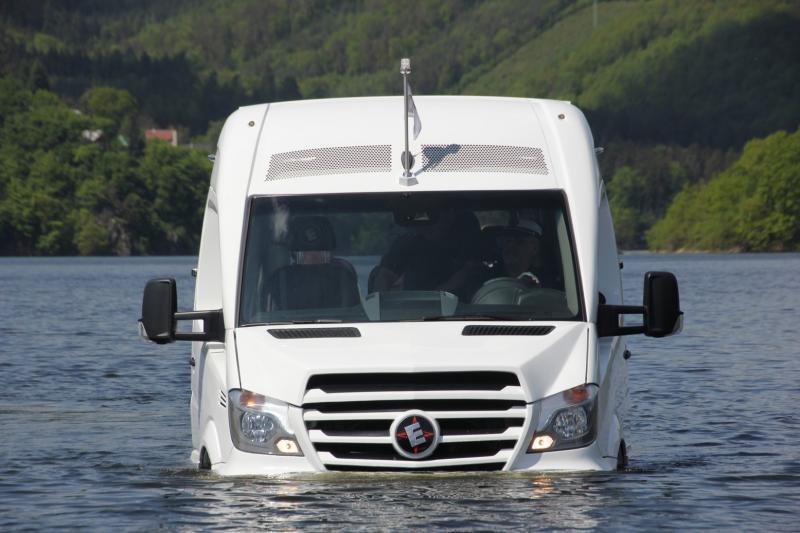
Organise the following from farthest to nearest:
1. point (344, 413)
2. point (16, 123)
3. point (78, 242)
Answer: point (16, 123) → point (78, 242) → point (344, 413)

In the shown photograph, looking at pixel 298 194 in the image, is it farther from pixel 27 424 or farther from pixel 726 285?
pixel 726 285

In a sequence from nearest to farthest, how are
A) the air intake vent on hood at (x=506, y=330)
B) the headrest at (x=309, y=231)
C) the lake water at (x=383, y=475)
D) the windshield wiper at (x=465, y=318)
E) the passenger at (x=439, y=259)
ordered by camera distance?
the air intake vent on hood at (x=506, y=330) → the lake water at (x=383, y=475) → the windshield wiper at (x=465, y=318) → the passenger at (x=439, y=259) → the headrest at (x=309, y=231)

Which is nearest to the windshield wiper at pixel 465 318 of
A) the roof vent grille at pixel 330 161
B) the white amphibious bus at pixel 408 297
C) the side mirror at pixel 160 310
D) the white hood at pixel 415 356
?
the white amphibious bus at pixel 408 297

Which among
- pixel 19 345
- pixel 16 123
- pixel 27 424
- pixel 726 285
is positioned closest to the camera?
pixel 27 424

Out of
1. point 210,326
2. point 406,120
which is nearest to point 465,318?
point 406,120

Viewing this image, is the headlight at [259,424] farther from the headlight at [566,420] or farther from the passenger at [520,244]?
the passenger at [520,244]

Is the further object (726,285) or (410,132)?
(726,285)

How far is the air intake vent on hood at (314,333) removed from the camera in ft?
29.6

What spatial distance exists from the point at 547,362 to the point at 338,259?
1474 millimetres

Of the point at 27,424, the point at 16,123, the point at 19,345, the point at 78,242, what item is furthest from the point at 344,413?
the point at 16,123

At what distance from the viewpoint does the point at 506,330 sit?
9.00 meters

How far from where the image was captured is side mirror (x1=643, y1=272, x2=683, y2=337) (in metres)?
9.05

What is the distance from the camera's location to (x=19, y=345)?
32.8 m

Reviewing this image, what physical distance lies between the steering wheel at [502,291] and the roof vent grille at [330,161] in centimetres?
87
